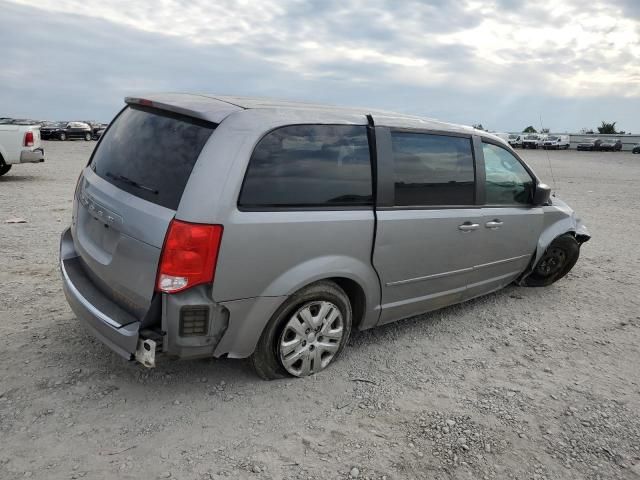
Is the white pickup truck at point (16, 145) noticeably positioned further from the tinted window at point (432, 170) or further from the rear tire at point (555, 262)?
the rear tire at point (555, 262)

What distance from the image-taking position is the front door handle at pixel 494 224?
433cm

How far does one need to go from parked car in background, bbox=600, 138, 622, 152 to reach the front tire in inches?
2039

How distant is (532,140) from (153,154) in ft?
170

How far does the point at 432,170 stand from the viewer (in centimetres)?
390

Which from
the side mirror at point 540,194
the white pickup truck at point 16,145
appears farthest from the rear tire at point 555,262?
the white pickup truck at point 16,145

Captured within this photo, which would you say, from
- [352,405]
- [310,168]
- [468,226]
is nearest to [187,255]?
[310,168]

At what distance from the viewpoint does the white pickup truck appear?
1176 centimetres

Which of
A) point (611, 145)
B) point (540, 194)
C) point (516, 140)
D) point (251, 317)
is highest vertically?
point (611, 145)

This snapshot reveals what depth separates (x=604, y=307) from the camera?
17.0 feet

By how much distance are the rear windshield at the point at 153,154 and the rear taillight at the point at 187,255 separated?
0.56 ft

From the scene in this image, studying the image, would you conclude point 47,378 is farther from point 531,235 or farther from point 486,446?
point 531,235

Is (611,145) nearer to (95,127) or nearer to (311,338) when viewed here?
(95,127)

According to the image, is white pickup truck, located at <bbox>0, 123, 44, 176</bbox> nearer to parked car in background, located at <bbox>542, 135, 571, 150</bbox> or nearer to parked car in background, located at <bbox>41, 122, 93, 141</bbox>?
parked car in background, located at <bbox>41, 122, 93, 141</bbox>

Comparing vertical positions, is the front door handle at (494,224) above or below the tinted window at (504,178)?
below
